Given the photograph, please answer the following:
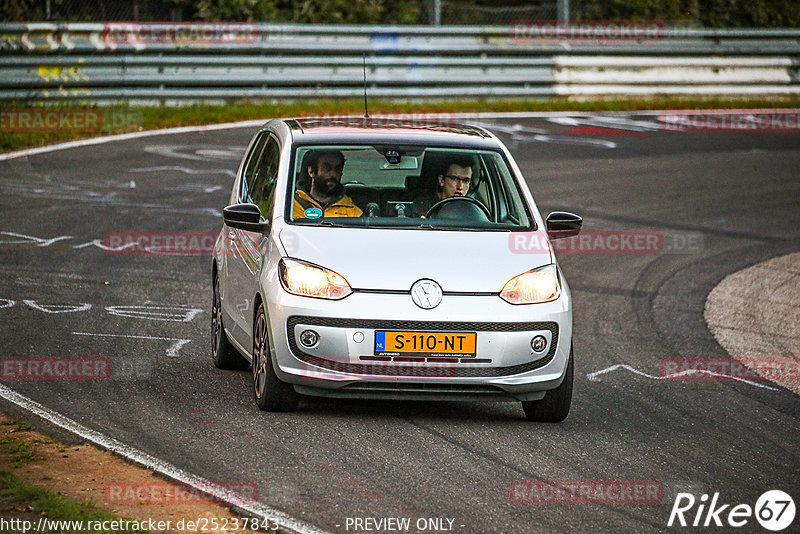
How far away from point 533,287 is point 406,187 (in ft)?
4.56

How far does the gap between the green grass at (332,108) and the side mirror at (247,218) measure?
35.3ft

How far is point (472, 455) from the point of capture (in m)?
6.62

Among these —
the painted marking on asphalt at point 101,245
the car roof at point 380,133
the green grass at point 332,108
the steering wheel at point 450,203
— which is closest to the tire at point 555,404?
the steering wheel at point 450,203

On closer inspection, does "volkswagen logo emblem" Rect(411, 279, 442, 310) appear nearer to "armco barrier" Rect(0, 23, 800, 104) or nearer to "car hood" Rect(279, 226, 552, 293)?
"car hood" Rect(279, 226, 552, 293)

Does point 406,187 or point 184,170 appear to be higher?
point 406,187

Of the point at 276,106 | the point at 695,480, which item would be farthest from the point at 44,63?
the point at 695,480

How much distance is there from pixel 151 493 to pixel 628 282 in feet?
24.5

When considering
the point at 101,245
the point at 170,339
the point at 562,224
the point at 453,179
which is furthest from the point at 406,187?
the point at 101,245

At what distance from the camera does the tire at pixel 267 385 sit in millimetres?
7266

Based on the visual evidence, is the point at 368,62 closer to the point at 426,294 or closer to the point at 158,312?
the point at 158,312

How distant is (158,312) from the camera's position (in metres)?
10.3

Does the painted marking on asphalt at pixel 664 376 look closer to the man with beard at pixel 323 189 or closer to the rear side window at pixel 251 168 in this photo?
the man with beard at pixel 323 189

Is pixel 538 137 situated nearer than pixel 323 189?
No

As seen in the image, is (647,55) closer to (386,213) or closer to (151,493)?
(386,213)
